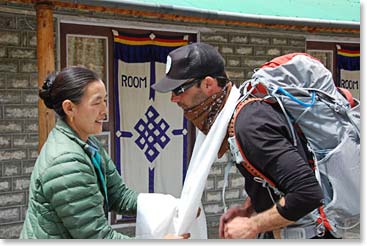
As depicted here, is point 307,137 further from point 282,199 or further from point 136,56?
point 136,56

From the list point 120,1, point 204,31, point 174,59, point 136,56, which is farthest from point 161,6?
point 174,59

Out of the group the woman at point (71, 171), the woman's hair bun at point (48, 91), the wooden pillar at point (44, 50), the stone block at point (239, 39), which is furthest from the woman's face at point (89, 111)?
the stone block at point (239, 39)

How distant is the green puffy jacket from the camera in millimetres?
1982

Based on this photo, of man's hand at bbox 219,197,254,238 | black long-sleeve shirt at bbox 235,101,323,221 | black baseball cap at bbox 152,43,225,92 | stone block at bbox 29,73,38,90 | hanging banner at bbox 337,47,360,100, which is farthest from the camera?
hanging banner at bbox 337,47,360,100

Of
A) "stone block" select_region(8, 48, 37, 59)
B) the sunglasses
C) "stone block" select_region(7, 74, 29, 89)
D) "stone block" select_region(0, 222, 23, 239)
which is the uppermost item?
"stone block" select_region(8, 48, 37, 59)

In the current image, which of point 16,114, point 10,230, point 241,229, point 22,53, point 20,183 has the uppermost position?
point 22,53

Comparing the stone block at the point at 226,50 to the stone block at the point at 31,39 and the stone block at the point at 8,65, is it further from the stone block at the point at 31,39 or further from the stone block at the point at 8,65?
the stone block at the point at 8,65

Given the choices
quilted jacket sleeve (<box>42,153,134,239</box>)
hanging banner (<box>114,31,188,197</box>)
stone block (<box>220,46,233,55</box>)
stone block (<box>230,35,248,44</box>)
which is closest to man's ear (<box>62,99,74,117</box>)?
quilted jacket sleeve (<box>42,153,134,239</box>)

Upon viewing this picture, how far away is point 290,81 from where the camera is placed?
2.08 m

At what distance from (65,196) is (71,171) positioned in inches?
3.7

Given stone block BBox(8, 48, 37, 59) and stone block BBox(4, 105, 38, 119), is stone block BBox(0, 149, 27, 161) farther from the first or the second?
stone block BBox(8, 48, 37, 59)

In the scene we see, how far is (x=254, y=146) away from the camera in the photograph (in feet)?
6.06

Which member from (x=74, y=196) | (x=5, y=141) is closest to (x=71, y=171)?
(x=74, y=196)

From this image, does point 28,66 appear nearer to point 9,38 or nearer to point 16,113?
point 9,38
